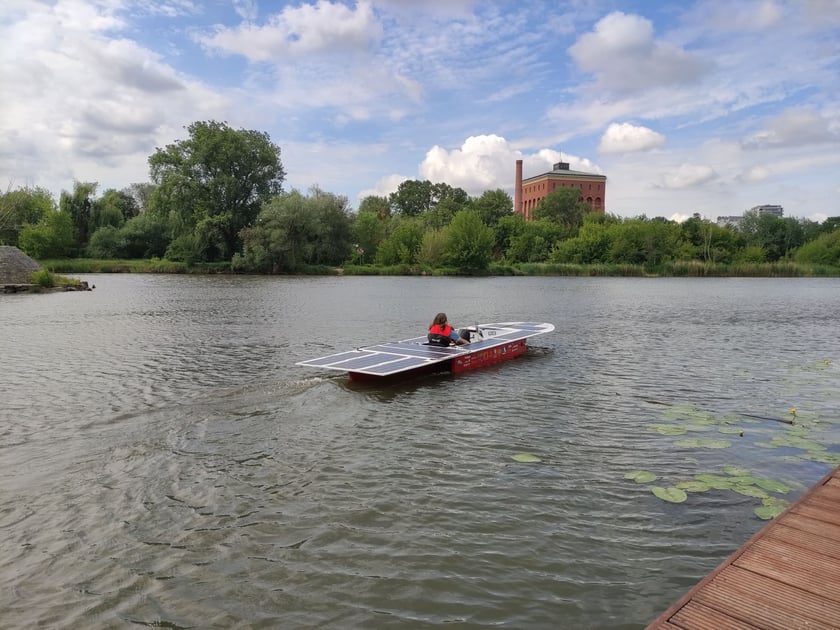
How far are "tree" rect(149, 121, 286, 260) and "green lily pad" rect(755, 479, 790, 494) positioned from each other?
254 ft

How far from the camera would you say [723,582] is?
4.69 metres

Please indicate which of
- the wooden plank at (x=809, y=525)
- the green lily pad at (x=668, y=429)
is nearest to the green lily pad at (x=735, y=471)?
the green lily pad at (x=668, y=429)

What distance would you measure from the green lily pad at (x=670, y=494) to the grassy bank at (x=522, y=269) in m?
71.3

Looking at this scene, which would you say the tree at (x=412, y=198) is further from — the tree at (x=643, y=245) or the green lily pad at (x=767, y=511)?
the green lily pad at (x=767, y=511)

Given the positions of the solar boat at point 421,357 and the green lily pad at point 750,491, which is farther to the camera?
the solar boat at point 421,357

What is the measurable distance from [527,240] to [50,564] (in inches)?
3872

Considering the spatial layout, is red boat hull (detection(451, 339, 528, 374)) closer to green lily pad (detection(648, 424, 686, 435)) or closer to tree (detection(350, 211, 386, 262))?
green lily pad (detection(648, 424, 686, 435))

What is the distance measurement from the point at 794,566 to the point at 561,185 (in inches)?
6088

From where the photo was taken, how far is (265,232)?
74.4m

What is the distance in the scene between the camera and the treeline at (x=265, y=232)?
76312 mm

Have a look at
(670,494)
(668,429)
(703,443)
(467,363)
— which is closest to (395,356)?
(467,363)

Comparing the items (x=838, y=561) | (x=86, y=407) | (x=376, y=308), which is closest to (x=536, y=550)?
(x=838, y=561)

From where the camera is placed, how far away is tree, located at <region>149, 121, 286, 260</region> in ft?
256

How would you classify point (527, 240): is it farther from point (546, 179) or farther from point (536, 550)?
point (536, 550)
